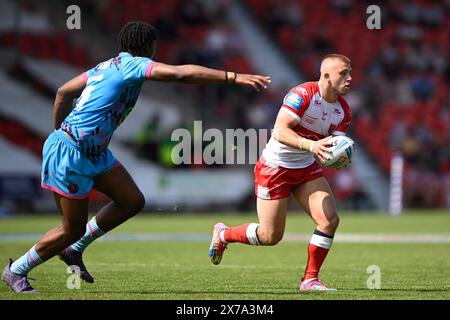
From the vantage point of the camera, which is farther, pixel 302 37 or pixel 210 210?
pixel 302 37

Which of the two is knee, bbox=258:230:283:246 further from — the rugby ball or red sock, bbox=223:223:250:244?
the rugby ball

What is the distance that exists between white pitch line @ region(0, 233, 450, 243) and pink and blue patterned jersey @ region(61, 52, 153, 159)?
324 inches

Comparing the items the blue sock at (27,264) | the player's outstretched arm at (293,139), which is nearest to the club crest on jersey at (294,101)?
the player's outstretched arm at (293,139)

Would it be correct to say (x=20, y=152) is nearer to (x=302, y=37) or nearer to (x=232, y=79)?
(x=302, y=37)

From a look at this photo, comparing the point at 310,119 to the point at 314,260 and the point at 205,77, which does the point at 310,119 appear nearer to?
the point at 314,260

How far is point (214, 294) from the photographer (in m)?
8.38

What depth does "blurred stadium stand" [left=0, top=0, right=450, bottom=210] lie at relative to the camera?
2631 centimetres

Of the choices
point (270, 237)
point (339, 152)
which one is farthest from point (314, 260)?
point (339, 152)

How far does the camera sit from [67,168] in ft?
27.1

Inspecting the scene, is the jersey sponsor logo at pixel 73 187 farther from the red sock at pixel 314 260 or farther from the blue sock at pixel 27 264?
the red sock at pixel 314 260

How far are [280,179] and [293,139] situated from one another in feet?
2.31

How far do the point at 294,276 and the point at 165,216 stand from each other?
50.7 feet

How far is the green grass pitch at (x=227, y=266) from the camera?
849 centimetres
